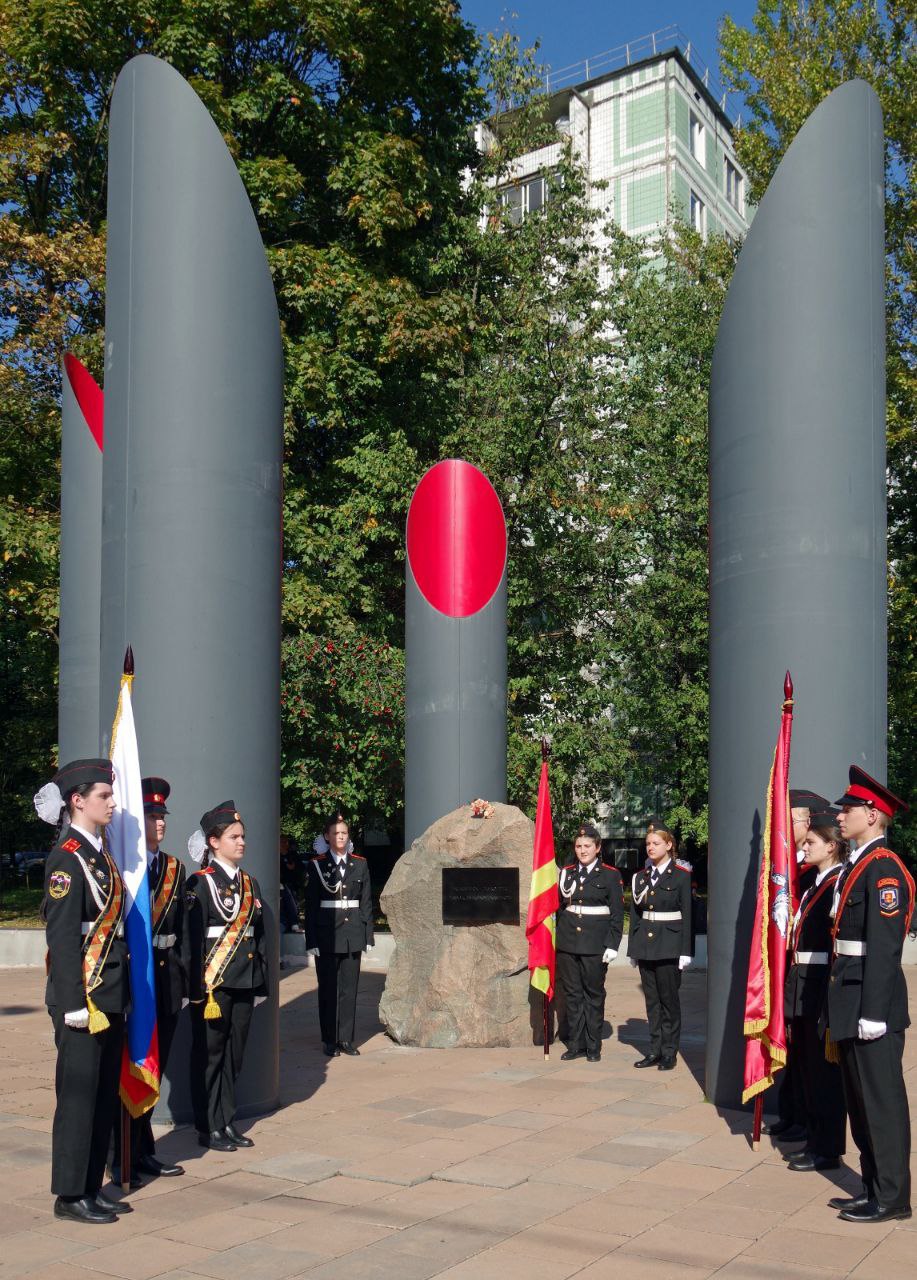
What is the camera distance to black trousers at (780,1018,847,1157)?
6.29m

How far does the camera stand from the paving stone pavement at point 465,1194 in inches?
193

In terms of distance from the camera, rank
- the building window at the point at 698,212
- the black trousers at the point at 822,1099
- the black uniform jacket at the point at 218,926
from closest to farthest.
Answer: the black trousers at the point at 822,1099
the black uniform jacket at the point at 218,926
the building window at the point at 698,212

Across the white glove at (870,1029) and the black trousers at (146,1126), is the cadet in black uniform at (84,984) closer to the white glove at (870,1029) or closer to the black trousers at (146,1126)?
the black trousers at (146,1126)

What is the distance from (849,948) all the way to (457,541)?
22.8 feet

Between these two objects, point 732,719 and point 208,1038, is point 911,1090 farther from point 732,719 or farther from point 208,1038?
point 208,1038

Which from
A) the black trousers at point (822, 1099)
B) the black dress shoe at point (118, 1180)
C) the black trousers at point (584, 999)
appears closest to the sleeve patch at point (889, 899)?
the black trousers at point (822, 1099)

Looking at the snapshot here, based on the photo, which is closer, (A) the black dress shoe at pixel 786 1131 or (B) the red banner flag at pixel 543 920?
(A) the black dress shoe at pixel 786 1131

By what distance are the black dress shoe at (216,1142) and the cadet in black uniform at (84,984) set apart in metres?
1.08

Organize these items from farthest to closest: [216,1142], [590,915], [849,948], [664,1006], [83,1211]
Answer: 1. [590,915]
2. [664,1006]
3. [216,1142]
4. [849,948]
5. [83,1211]

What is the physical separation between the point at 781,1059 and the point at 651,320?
17632 mm

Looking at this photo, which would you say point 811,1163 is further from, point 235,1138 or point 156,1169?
point 156,1169

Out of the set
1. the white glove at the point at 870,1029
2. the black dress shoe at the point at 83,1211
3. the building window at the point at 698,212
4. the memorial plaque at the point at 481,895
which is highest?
the building window at the point at 698,212

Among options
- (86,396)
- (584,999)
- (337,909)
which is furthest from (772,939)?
(86,396)

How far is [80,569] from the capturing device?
12156 millimetres
